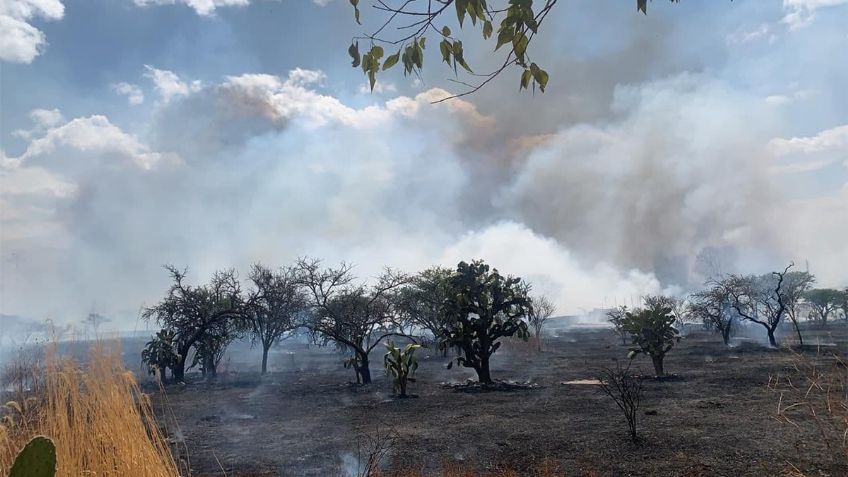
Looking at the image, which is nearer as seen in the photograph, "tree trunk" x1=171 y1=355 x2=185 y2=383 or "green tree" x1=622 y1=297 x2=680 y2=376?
"green tree" x1=622 y1=297 x2=680 y2=376

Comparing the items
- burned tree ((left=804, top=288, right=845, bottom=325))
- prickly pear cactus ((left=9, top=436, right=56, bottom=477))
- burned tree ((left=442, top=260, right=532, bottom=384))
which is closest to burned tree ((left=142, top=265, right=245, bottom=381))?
burned tree ((left=442, top=260, right=532, bottom=384))

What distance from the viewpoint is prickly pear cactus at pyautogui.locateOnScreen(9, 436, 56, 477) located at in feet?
6.25

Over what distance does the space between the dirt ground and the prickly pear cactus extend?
3000 mm

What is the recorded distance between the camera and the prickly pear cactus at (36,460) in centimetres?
190

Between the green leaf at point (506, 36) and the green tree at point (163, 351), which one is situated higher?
the green leaf at point (506, 36)

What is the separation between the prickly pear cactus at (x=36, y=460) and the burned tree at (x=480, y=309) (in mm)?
15638

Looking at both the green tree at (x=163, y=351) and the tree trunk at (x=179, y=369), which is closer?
the green tree at (x=163, y=351)

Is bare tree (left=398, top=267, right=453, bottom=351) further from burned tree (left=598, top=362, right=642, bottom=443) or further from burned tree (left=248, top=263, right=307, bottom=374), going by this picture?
burned tree (left=598, top=362, right=642, bottom=443)

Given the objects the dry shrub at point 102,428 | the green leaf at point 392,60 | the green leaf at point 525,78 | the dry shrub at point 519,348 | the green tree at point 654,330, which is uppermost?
the green leaf at point 392,60

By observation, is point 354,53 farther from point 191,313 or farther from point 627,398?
point 191,313

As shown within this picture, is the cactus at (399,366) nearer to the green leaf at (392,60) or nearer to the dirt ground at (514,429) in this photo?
the dirt ground at (514,429)

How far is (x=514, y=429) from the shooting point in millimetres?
10039

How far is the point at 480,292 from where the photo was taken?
17.7m

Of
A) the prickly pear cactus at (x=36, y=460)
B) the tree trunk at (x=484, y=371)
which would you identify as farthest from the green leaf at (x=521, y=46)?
the tree trunk at (x=484, y=371)
